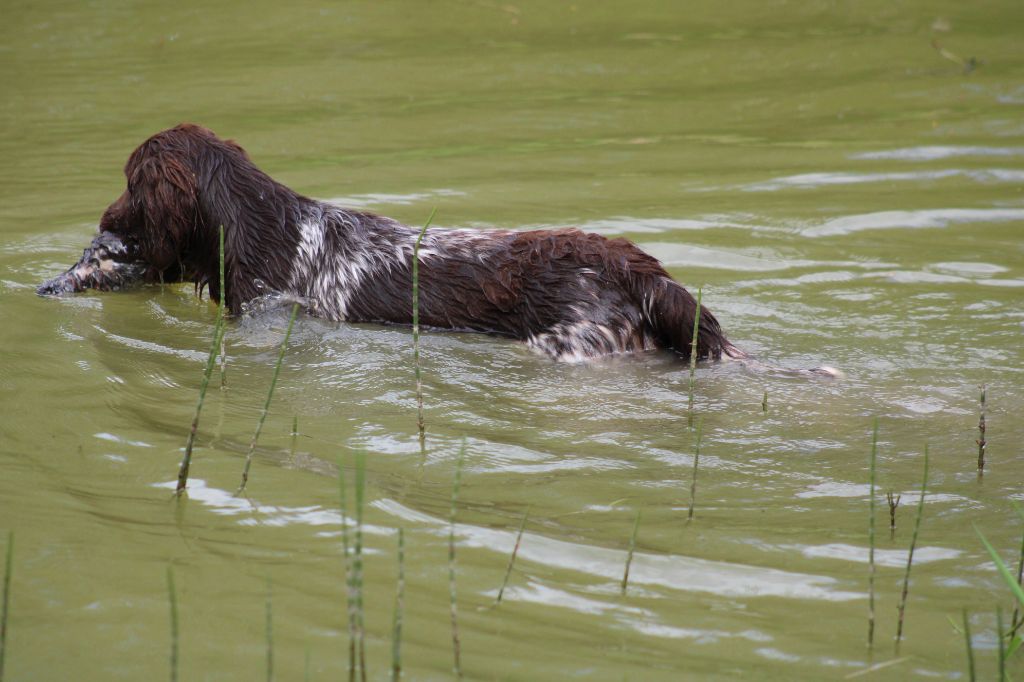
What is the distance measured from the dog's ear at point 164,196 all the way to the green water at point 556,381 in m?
0.47

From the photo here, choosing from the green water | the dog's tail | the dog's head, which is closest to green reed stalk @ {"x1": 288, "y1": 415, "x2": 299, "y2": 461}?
the green water

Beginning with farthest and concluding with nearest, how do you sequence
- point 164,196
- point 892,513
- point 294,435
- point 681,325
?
1. point 164,196
2. point 681,325
3. point 294,435
4. point 892,513

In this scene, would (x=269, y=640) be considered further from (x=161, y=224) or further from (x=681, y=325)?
(x=161, y=224)

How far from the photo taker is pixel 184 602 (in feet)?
12.3

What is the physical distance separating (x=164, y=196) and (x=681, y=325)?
2.98 m

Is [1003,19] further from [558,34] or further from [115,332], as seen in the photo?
[115,332]

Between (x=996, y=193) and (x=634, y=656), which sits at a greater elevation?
(x=996, y=193)

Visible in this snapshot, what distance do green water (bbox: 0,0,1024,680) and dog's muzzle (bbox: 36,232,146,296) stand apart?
204mm

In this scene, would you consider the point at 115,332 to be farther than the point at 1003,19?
No

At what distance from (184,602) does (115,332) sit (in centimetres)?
326

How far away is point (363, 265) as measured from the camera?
22.8 feet

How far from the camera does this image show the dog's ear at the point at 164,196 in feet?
22.7

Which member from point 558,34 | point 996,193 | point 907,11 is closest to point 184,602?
point 996,193

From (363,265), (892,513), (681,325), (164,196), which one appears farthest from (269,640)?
(164,196)
